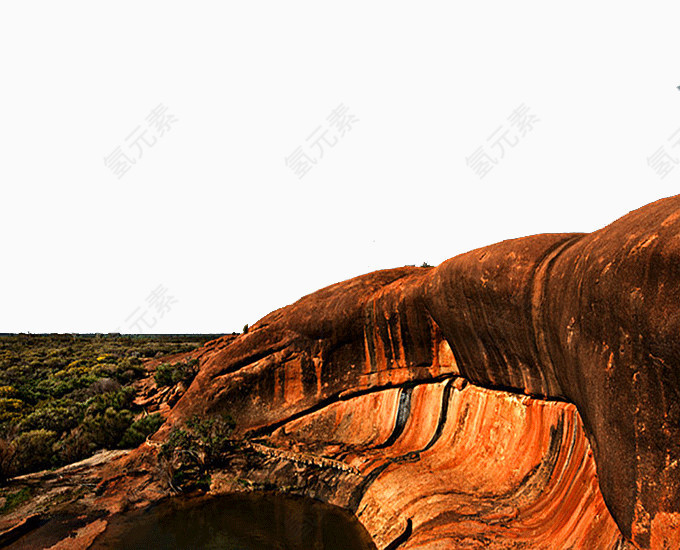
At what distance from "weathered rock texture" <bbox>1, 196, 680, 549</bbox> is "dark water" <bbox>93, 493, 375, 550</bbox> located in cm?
91

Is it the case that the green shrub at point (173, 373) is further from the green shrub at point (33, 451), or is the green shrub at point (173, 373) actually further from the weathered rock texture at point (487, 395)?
the green shrub at point (33, 451)

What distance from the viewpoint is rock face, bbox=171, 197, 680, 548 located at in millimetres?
7469

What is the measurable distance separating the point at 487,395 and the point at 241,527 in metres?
10.9

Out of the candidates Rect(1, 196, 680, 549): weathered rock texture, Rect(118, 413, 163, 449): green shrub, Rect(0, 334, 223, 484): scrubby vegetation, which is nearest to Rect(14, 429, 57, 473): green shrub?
Rect(0, 334, 223, 484): scrubby vegetation

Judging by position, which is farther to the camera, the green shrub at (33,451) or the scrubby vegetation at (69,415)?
the scrubby vegetation at (69,415)

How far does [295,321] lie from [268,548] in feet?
39.8

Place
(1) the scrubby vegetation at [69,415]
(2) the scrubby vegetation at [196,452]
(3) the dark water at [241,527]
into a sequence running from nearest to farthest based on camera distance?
(3) the dark water at [241,527] → (2) the scrubby vegetation at [196,452] → (1) the scrubby vegetation at [69,415]

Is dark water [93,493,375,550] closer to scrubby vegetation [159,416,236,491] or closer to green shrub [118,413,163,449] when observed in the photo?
scrubby vegetation [159,416,236,491]

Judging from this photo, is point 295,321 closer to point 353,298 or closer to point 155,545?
point 353,298

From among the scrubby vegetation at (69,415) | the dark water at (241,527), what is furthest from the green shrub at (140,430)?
the dark water at (241,527)

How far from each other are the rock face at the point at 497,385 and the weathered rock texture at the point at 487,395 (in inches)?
2.0

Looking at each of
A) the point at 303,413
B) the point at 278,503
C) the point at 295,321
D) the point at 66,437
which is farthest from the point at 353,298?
the point at 66,437

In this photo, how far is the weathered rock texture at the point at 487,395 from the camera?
24.7ft

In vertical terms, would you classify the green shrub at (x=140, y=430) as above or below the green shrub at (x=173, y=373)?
below
